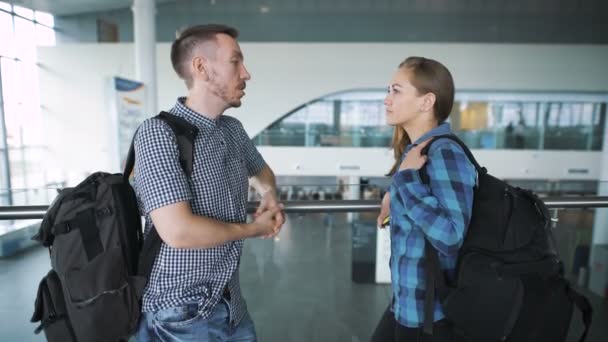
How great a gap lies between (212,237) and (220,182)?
0.87ft

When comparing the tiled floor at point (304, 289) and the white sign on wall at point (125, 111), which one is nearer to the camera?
the tiled floor at point (304, 289)

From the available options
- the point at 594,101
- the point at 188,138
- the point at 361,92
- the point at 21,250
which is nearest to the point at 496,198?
the point at 188,138

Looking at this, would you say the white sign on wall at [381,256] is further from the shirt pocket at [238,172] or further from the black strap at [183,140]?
the black strap at [183,140]

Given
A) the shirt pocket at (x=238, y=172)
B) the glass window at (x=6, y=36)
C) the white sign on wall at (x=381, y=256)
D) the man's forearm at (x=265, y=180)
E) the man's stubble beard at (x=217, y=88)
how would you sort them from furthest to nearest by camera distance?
the glass window at (x=6, y=36) → the white sign on wall at (x=381, y=256) → the man's forearm at (x=265, y=180) → the shirt pocket at (x=238, y=172) → the man's stubble beard at (x=217, y=88)

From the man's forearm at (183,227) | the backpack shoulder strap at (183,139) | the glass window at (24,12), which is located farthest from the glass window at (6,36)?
the man's forearm at (183,227)

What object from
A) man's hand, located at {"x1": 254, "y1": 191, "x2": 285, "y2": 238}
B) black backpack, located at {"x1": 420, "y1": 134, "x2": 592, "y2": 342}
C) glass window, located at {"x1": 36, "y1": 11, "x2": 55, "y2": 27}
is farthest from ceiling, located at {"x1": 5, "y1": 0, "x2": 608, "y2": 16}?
black backpack, located at {"x1": 420, "y1": 134, "x2": 592, "y2": 342}

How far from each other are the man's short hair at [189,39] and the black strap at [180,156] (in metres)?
0.21

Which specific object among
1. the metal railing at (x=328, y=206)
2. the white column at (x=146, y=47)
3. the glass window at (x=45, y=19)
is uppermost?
the glass window at (x=45, y=19)

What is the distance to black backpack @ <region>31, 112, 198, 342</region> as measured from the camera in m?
1.45

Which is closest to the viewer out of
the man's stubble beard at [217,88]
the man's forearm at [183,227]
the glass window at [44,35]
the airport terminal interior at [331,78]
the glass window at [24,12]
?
the man's forearm at [183,227]

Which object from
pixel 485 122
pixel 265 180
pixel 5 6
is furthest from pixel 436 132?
pixel 5 6

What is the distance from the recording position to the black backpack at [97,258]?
1.45m

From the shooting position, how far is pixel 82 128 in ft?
54.2

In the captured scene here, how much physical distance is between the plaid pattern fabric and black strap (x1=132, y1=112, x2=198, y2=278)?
0.08ft
